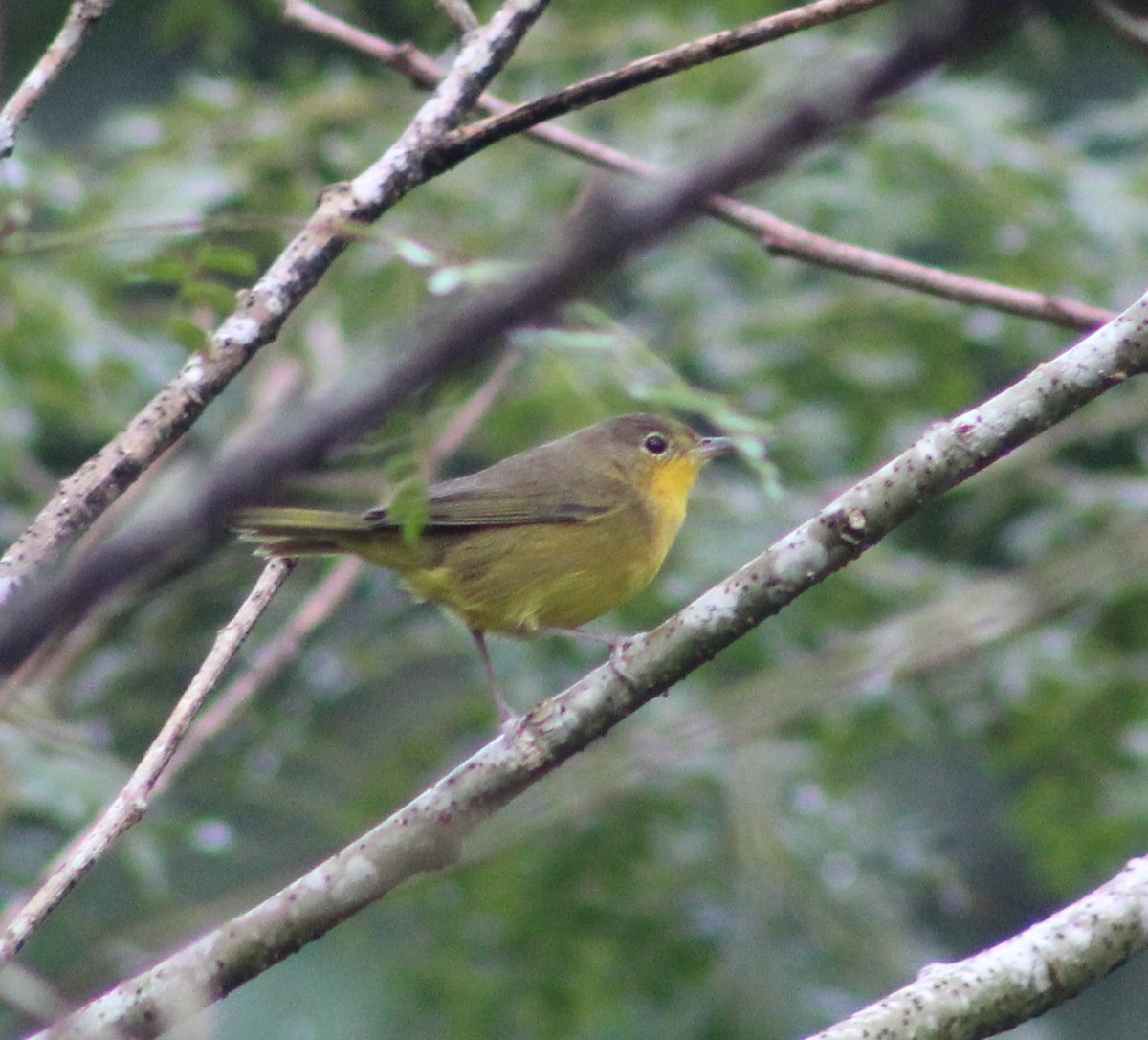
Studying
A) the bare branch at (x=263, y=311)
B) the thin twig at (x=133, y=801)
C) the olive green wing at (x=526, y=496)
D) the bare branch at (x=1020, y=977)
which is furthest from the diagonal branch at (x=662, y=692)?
the olive green wing at (x=526, y=496)

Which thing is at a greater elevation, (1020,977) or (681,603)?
(1020,977)

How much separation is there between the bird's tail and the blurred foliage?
88 cm

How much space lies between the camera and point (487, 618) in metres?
4.18

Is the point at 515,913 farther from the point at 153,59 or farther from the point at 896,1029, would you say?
the point at 153,59

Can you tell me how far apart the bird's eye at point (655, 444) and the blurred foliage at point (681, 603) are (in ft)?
0.73

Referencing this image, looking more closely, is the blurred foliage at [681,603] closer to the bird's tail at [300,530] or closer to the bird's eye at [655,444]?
the bird's eye at [655,444]

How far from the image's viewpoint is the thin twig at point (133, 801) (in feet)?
6.85

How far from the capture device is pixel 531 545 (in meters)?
4.29

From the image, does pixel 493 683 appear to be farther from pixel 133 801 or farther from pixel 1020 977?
pixel 1020 977

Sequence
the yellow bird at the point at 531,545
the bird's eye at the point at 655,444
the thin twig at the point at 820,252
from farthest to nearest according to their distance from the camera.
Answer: the bird's eye at the point at 655,444 → the yellow bird at the point at 531,545 → the thin twig at the point at 820,252

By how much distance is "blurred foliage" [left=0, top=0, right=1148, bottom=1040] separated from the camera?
5191mm

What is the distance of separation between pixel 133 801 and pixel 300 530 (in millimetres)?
1444

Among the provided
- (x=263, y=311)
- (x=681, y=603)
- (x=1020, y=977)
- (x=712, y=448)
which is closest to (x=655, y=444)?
(x=712, y=448)

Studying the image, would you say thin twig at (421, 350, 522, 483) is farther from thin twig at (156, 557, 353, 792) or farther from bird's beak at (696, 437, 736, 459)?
bird's beak at (696, 437, 736, 459)
